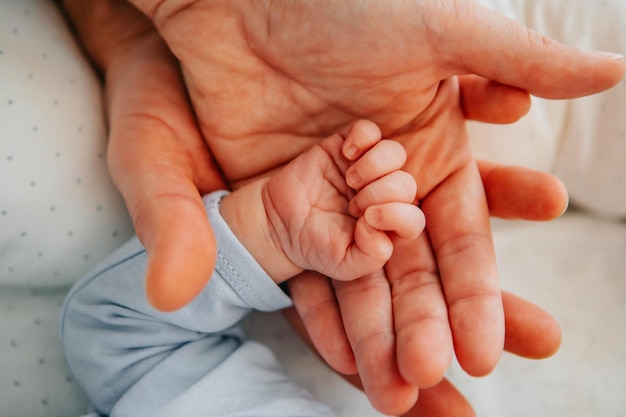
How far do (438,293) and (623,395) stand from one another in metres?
0.40

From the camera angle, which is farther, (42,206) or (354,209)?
(42,206)

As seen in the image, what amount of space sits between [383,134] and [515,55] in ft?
0.63

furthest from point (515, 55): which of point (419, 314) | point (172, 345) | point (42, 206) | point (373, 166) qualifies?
point (42, 206)

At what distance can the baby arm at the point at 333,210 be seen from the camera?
0.62 meters

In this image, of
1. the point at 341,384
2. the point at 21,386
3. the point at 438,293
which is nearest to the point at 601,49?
the point at 438,293

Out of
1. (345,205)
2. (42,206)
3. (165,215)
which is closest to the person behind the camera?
(165,215)

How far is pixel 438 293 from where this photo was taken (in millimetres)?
655

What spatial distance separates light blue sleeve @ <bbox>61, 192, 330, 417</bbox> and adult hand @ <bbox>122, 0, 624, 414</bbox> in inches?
4.2

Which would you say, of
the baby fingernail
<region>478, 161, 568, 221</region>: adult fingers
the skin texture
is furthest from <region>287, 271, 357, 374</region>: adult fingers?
<region>478, 161, 568, 221</region>: adult fingers

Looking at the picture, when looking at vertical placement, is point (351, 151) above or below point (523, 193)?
above

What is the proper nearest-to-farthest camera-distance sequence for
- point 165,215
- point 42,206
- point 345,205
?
point 165,215 → point 345,205 → point 42,206

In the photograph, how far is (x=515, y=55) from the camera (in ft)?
2.00

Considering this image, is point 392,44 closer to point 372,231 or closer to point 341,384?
point 372,231

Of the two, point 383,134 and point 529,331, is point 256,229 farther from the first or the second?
point 529,331
